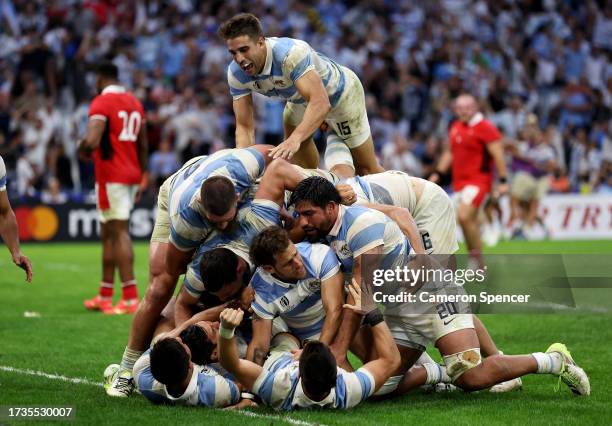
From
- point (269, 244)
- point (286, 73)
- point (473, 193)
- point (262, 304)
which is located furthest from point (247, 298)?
point (473, 193)

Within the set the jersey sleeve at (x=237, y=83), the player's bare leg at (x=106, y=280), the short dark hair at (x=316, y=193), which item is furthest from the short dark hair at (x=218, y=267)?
the player's bare leg at (x=106, y=280)

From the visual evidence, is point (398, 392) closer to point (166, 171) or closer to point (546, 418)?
point (546, 418)

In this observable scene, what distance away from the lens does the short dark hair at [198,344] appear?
686 centimetres

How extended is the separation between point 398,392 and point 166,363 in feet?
5.62

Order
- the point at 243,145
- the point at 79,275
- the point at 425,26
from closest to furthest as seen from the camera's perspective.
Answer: the point at 243,145 → the point at 79,275 → the point at 425,26

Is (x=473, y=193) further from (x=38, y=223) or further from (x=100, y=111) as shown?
(x=38, y=223)

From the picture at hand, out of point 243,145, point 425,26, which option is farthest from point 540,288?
point 425,26

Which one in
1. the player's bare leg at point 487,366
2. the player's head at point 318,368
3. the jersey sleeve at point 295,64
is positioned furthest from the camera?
the jersey sleeve at point 295,64

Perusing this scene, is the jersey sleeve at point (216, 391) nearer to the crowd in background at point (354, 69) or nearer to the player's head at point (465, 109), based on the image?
the player's head at point (465, 109)

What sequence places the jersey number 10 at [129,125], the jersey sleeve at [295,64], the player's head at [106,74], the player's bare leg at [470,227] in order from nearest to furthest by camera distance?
the jersey sleeve at [295,64] < the jersey number 10 at [129,125] < the player's head at [106,74] < the player's bare leg at [470,227]

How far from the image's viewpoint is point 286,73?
864 cm

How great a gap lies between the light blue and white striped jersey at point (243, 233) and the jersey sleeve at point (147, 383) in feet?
2.17

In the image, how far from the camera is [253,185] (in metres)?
7.76

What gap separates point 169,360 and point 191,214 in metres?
1.18
